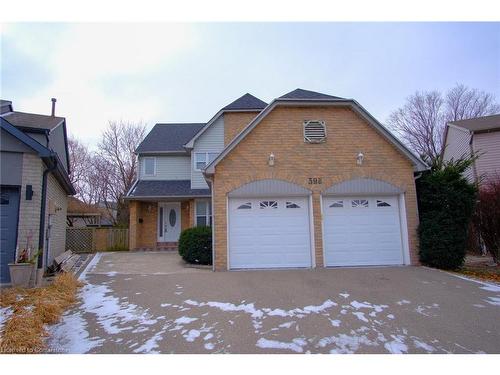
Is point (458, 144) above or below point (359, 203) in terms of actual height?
above

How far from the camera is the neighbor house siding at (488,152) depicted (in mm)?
16172

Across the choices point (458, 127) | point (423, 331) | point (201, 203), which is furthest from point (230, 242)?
point (458, 127)

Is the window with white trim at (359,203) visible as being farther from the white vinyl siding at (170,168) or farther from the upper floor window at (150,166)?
the upper floor window at (150,166)

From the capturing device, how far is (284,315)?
17.2 ft

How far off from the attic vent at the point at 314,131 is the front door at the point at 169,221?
9943 mm

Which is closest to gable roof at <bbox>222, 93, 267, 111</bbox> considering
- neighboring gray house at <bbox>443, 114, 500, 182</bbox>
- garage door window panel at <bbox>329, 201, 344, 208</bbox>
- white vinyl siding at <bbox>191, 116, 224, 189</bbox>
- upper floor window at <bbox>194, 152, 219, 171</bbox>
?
white vinyl siding at <bbox>191, 116, 224, 189</bbox>

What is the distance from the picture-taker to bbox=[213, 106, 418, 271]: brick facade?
389 inches

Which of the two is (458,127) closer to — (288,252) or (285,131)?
(285,131)

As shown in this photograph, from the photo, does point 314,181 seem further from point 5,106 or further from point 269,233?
point 5,106

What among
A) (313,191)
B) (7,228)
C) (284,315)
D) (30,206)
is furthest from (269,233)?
(7,228)

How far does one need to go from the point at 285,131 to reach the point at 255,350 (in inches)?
308

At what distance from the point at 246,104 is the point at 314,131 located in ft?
25.3

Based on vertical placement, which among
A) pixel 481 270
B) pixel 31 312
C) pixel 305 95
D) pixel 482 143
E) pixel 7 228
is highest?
pixel 305 95

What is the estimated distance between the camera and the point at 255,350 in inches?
153
